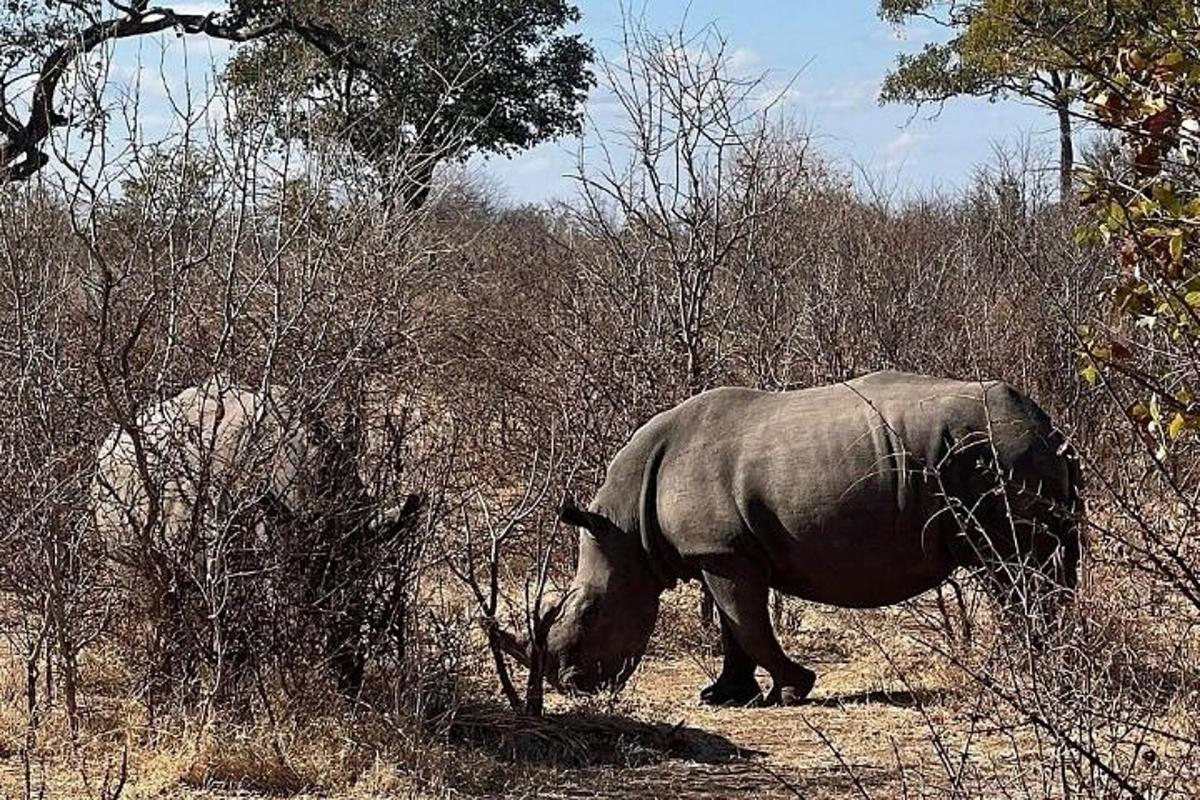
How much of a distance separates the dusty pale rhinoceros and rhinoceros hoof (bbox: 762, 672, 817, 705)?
2.31 m

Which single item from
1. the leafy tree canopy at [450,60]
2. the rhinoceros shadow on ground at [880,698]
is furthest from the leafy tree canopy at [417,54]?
the rhinoceros shadow on ground at [880,698]

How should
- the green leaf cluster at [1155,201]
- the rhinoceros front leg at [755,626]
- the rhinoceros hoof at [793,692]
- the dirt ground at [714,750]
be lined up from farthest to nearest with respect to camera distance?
the rhinoceros hoof at [793,692], the rhinoceros front leg at [755,626], the dirt ground at [714,750], the green leaf cluster at [1155,201]

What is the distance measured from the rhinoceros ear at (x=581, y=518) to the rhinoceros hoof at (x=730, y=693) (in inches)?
40.1

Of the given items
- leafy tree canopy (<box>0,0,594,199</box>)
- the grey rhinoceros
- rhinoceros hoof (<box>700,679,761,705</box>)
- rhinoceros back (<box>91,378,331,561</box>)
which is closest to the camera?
rhinoceros back (<box>91,378,331,561</box>)

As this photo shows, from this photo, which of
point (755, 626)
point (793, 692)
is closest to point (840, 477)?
point (755, 626)

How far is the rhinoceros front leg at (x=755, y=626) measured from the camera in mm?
9008

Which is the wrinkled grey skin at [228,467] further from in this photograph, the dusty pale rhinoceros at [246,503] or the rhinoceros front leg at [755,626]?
the rhinoceros front leg at [755,626]

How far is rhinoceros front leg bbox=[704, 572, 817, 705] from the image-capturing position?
9.01 metres

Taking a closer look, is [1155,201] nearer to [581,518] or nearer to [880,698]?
[581,518]

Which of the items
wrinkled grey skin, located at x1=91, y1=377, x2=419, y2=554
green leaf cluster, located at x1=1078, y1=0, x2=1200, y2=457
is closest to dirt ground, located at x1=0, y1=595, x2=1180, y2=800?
wrinkled grey skin, located at x1=91, y1=377, x2=419, y2=554

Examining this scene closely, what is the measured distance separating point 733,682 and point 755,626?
49cm

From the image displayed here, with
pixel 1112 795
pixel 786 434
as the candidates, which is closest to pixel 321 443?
pixel 786 434

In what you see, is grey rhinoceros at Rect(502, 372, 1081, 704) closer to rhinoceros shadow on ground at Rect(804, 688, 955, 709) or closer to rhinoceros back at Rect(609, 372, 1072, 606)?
rhinoceros back at Rect(609, 372, 1072, 606)

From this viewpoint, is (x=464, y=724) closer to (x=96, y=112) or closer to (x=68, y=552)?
(x=68, y=552)
